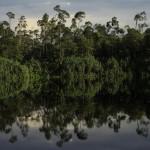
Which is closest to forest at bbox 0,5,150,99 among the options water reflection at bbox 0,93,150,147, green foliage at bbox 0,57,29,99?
green foliage at bbox 0,57,29,99

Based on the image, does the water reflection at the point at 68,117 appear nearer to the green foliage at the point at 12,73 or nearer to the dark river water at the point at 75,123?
the dark river water at the point at 75,123

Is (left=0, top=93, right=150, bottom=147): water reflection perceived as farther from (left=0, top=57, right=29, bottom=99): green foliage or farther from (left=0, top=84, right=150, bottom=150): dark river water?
(left=0, top=57, right=29, bottom=99): green foliage

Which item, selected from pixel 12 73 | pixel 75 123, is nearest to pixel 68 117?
pixel 75 123

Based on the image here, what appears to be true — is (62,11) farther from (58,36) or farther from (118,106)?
(118,106)

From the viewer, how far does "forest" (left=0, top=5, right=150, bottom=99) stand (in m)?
69.4

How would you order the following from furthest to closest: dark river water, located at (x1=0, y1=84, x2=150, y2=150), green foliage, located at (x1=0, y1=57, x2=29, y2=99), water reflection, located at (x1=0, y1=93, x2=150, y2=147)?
1. green foliage, located at (x1=0, y1=57, x2=29, y2=99)
2. water reflection, located at (x1=0, y1=93, x2=150, y2=147)
3. dark river water, located at (x1=0, y1=84, x2=150, y2=150)

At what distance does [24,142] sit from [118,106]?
46.3ft

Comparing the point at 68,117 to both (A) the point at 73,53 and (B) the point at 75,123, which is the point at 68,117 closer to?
(B) the point at 75,123

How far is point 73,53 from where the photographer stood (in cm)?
7975

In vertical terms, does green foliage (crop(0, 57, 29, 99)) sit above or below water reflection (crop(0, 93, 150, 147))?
above

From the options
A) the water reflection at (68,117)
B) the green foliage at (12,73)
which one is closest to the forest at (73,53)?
the green foliage at (12,73)

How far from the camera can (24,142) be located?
2295cm

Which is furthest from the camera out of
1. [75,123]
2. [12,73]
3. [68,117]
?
[12,73]

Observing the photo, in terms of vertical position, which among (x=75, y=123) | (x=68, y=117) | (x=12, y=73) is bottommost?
(x=75, y=123)
